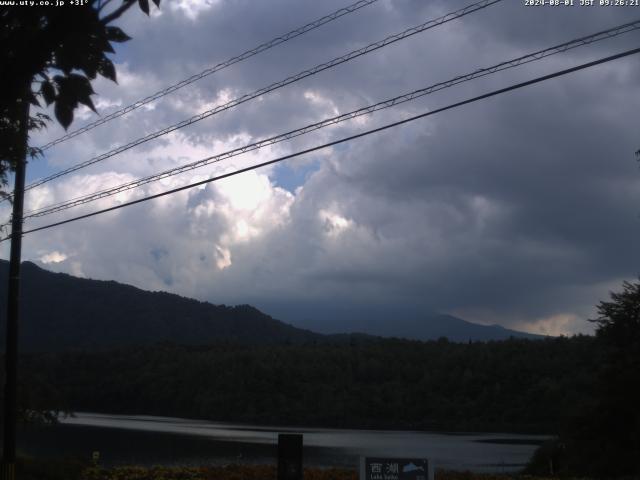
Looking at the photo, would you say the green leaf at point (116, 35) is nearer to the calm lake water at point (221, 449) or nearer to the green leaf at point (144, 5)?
the green leaf at point (144, 5)

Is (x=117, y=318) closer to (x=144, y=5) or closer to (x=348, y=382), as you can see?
(x=348, y=382)

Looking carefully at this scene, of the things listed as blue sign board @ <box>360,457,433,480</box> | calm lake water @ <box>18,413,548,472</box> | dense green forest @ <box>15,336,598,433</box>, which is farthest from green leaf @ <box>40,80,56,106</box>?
dense green forest @ <box>15,336,598,433</box>

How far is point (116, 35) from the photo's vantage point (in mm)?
6414

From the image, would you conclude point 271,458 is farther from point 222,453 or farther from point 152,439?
point 152,439

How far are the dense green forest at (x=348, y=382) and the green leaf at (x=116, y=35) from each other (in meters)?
58.5

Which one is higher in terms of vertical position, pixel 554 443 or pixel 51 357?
pixel 51 357

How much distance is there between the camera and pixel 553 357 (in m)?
72.6

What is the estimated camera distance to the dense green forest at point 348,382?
7056cm

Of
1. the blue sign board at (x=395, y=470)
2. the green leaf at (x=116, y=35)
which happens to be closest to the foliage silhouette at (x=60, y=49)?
the green leaf at (x=116, y=35)

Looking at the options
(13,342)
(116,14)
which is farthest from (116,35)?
(13,342)

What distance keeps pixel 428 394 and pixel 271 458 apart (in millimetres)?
50497

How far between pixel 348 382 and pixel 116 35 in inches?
3174

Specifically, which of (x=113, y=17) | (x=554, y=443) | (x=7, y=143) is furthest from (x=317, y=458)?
(x=113, y=17)

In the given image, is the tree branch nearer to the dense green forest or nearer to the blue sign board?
the blue sign board
